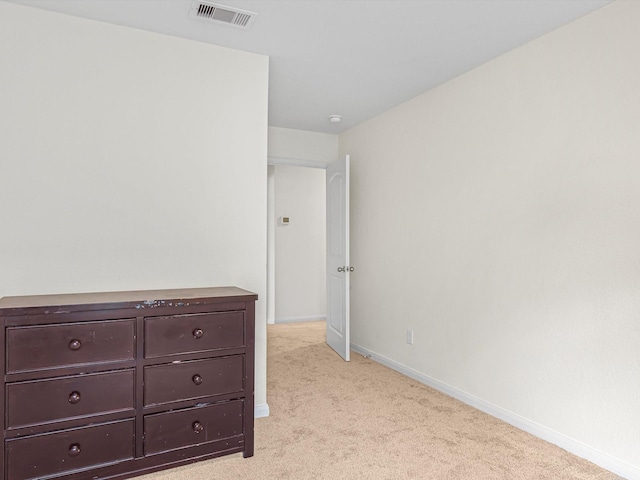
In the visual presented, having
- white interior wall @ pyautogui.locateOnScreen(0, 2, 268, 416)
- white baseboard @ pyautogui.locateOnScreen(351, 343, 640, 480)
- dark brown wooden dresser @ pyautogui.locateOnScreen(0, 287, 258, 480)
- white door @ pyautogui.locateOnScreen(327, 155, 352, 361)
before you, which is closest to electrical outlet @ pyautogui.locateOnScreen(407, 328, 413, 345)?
white baseboard @ pyautogui.locateOnScreen(351, 343, 640, 480)

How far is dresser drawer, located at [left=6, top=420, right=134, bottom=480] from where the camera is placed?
172cm

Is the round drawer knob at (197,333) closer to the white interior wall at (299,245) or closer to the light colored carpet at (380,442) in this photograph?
the light colored carpet at (380,442)

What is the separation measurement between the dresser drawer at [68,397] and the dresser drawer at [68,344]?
2.9 inches

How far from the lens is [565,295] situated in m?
2.29

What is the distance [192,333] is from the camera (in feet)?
6.75

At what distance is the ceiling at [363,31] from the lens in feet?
6.98

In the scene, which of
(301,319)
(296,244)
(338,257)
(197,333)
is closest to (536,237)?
(197,333)

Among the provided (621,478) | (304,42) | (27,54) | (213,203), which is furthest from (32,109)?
(621,478)

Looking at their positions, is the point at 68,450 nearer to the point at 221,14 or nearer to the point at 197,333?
the point at 197,333

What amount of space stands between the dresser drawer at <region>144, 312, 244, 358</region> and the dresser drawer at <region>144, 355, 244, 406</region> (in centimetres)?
7

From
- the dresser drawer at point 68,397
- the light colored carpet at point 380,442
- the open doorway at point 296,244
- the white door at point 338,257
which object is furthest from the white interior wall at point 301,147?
the dresser drawer at point 68,397

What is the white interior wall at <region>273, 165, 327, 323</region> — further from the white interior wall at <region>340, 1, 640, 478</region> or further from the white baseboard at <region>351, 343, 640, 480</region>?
the white baseboard at <region>351, 343, 640, 480</region>

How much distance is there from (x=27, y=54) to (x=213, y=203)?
123cm

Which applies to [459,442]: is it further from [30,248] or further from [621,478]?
[30,248]
